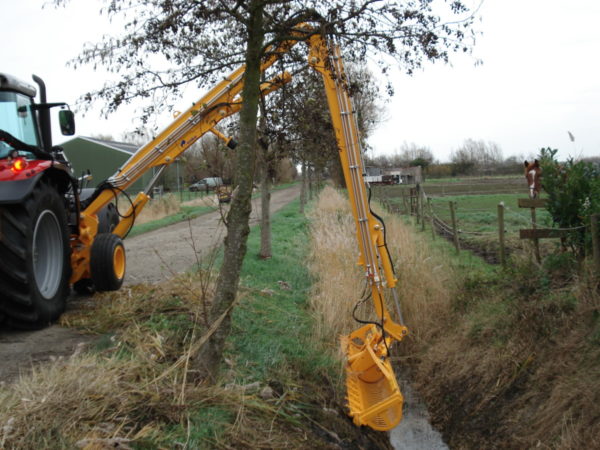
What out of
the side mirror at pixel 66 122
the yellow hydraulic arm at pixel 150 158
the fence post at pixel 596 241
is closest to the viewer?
the fence post at pixel 596 241

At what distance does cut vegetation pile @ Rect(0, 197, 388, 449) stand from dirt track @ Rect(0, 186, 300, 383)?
0.31 metres

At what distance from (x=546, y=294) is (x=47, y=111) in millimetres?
6312

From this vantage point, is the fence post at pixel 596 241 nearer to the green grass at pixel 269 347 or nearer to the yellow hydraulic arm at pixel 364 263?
the yellow hydraulic arm at pixel 364 263

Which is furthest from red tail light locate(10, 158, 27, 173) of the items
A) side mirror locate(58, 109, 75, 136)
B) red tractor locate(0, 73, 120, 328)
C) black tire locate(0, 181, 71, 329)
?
side mirror locate(58, 109, 75, 136)

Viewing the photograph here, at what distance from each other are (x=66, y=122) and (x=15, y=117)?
1.78 feet

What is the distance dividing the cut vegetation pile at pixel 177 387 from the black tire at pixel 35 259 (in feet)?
1.29

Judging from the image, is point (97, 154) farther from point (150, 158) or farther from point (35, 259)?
point (35, 259)

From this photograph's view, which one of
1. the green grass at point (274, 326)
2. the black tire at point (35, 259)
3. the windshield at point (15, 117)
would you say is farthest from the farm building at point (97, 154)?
the black tire at point (35, 259)

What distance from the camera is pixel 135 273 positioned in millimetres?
10305

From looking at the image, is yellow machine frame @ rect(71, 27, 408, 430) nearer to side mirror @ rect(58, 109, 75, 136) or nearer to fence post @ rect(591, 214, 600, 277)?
side mirror @ rect(58, 109, 75, 136)

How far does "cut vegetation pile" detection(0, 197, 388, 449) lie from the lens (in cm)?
396

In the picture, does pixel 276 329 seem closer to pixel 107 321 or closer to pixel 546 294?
pixel 107 321

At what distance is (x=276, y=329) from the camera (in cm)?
713

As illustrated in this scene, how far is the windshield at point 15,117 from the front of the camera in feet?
22.0
